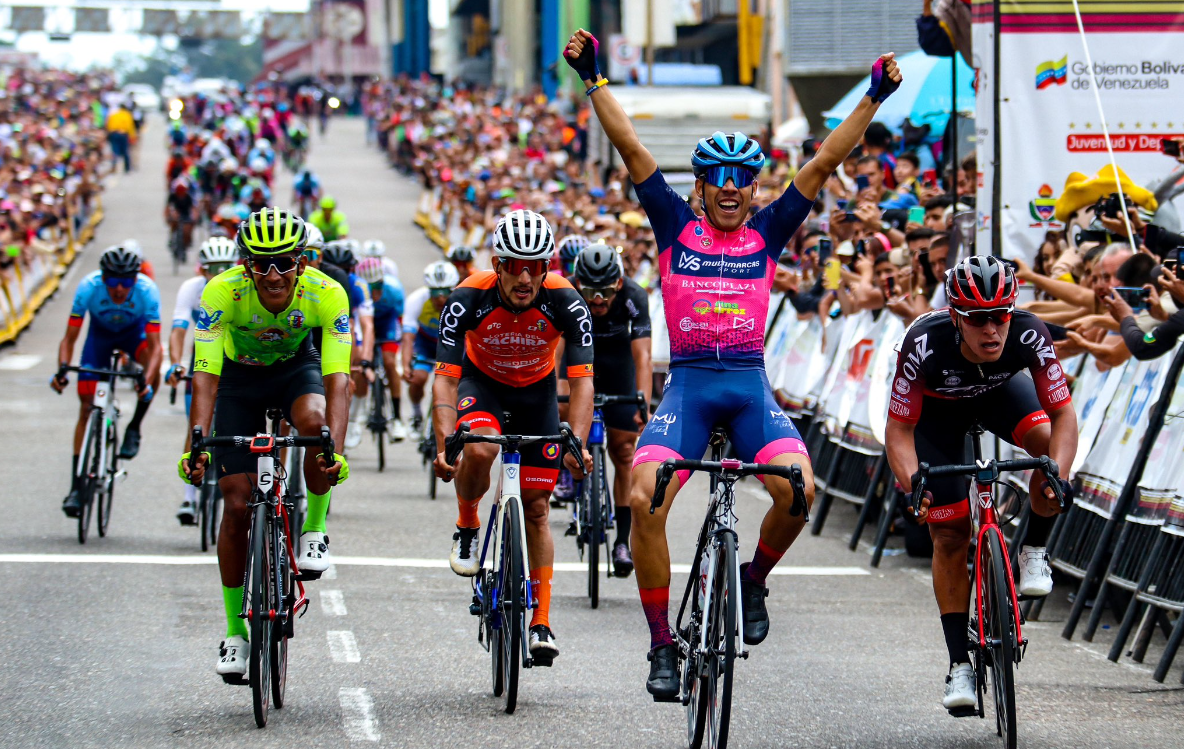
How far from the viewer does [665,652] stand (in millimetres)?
6594

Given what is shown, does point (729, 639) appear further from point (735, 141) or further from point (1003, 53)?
point (1003, 53)

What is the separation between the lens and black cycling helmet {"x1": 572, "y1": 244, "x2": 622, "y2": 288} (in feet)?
33.5

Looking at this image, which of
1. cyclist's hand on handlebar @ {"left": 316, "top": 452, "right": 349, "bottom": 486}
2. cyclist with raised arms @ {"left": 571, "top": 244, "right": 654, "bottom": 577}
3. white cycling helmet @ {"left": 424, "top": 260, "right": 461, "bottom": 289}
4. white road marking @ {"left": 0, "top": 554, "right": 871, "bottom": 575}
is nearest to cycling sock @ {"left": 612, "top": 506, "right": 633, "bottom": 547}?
cyclist with raised arms @ {"left": 571, "top": 244, "right": 654, "bottom": 577}

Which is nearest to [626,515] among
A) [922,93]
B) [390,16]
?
[922,93]

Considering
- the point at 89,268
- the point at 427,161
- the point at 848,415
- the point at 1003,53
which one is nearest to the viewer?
the point at 1003,53

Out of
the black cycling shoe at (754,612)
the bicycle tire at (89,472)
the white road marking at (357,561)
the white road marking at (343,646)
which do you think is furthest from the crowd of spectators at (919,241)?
the bicycle tire at (89,472)

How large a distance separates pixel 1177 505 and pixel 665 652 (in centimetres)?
335

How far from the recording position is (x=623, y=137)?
6988 millimetres

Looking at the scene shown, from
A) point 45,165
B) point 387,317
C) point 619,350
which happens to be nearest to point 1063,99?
point 619,350

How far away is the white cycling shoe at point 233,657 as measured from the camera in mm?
7066

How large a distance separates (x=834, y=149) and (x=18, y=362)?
21.4 metres

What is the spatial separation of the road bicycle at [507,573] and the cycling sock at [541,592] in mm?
57

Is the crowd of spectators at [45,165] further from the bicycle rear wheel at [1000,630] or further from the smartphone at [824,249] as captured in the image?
the bicycle rear wheel at [1000,630]

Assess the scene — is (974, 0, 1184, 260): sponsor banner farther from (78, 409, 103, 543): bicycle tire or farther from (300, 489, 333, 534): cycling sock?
(78, 409, 103, 543): bicycle tire
